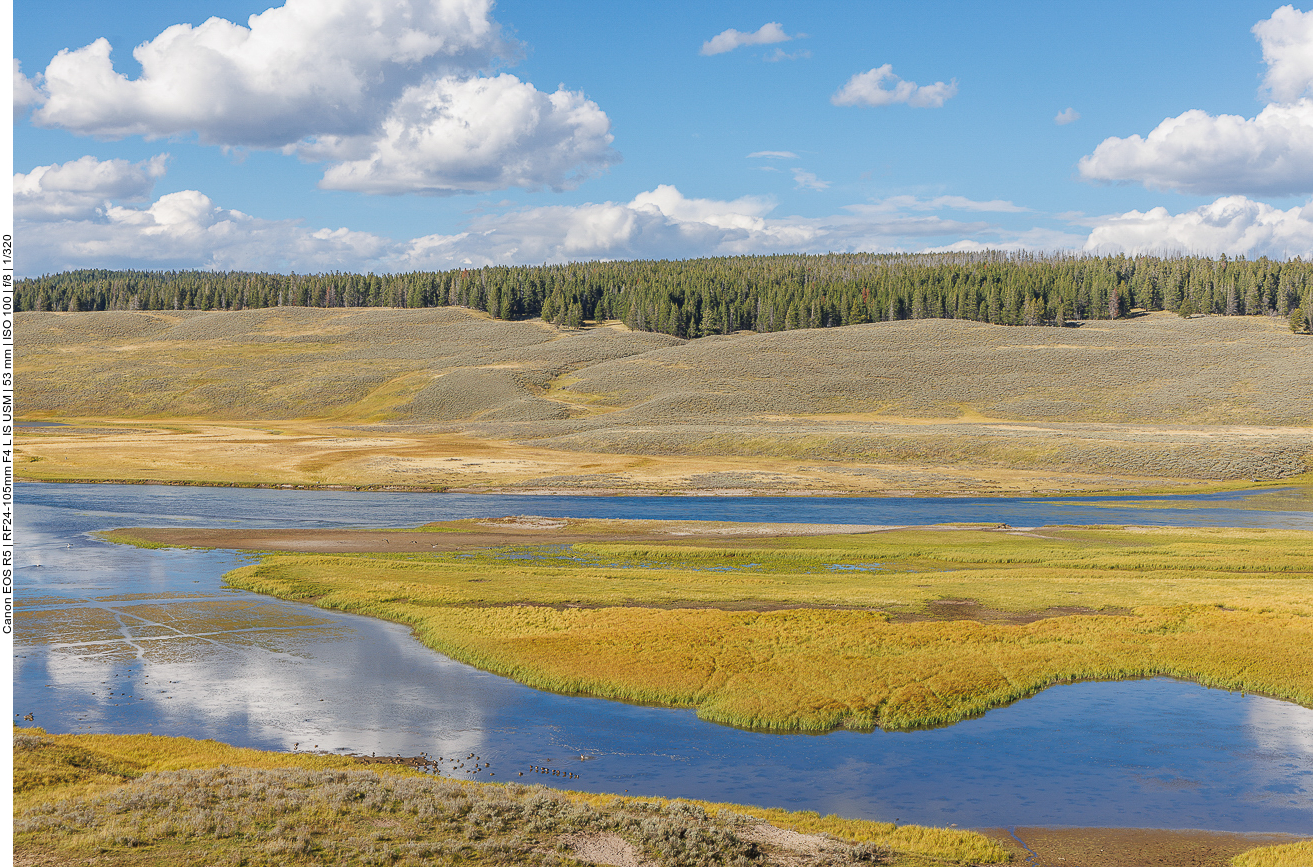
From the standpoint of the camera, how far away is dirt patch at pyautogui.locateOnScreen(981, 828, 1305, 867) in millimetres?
19141

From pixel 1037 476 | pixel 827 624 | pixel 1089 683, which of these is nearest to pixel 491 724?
pixel 827 624

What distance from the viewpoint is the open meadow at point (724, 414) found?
3834 inches

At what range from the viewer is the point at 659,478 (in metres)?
94.3

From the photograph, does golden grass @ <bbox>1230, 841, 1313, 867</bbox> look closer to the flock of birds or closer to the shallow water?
the shallow water

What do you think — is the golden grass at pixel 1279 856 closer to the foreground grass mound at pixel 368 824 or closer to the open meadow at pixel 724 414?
the foreground grass mound at pixel 368 824

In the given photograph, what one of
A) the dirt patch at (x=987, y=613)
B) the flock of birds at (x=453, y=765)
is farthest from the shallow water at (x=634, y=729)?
the dirt patch at (x=987, y=613)

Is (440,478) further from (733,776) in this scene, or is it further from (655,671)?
(733,776)

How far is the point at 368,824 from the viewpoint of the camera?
59.6 ft

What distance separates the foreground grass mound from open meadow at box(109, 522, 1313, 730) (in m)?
8.39

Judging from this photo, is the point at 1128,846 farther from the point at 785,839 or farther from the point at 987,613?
the point at 987,613

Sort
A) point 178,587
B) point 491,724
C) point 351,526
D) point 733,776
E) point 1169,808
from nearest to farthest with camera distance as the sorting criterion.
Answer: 1. point 1169,808
2. point 733,776
3. point 491,724
4. point 178,587
5. point 351,526

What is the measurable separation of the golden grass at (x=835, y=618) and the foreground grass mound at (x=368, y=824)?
27.6 feet

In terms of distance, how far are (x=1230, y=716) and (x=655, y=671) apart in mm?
16609

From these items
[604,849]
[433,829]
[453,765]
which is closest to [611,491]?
[453,765]
